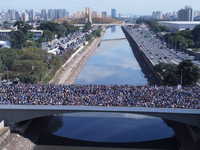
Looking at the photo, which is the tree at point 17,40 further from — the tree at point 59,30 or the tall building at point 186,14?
the tall building at point 186,14

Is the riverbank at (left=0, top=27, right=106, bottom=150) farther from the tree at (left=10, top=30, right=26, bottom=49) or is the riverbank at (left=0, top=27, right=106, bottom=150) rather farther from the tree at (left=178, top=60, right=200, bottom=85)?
the tree at (left=178, top=60, right=200, bottom=85)

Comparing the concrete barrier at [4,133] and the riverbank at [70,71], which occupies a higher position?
the riverbank at [70,71]

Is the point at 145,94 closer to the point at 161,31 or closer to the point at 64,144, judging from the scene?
the point at 64,144

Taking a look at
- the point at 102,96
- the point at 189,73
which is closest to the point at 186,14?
the point at 189,73

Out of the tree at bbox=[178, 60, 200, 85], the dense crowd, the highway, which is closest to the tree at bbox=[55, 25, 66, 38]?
the highway

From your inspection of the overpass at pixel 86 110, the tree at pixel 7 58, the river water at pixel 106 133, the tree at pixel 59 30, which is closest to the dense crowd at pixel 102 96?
the overpass at pixel 86 110

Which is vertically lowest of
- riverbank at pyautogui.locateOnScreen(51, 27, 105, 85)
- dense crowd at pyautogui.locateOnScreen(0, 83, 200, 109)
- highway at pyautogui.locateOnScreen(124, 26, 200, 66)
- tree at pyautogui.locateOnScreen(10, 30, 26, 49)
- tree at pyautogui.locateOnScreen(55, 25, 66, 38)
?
riverbank at pyautogui.locateOnScreen(51, 27, 105, 85)
